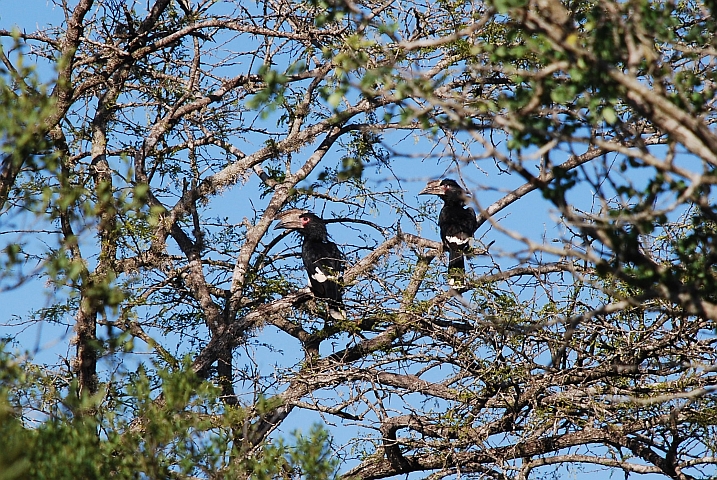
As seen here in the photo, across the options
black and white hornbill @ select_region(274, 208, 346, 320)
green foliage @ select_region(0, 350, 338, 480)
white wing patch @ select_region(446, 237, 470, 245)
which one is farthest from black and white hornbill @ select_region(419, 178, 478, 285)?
green foliage @ select_region(0, 350, 338, 480)

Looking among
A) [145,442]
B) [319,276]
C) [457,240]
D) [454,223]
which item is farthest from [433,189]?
[145,442]

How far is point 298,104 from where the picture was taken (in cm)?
782

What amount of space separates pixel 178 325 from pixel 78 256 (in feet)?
8.40

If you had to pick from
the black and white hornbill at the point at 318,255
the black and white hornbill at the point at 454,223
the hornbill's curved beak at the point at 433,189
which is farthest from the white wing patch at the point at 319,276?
the hornbill's curved beak at the point at 433,189

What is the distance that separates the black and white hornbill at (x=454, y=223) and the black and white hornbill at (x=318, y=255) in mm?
844

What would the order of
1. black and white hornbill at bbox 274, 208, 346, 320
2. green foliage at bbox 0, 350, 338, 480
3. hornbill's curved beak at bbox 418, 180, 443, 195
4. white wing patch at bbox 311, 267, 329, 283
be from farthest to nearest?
hornbill's curved beak at bbox 418, 180, 443, 195, white wing patch at bbox 311, 267, 329, 283, black and white hornbill at bbox 274, 208, 346, 320, green foliage at bbox 0, 350, 338, 480

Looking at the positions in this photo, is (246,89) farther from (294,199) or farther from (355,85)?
(355,85)

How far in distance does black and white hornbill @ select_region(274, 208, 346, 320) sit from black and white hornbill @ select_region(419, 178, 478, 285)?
0.84 metres

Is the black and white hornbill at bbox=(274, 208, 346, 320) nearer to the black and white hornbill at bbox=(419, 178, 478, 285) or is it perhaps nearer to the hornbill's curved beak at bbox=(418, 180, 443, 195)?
the black and white hornbill at bbox=(419, 178, 478, 285)

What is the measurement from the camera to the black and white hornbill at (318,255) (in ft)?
22.6

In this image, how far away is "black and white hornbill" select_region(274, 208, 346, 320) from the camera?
22.6 feet

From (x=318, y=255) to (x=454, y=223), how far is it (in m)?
1.13

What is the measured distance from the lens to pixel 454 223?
7812 mm

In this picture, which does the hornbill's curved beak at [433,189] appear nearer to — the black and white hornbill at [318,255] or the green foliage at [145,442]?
the black and white hornbill at [318,255]
